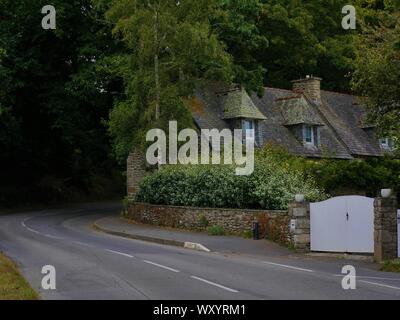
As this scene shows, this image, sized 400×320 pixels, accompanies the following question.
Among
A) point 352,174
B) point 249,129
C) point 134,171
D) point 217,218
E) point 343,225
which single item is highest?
point 249,129

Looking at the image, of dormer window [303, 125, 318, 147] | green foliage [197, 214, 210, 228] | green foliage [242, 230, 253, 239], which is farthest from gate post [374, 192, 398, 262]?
dormer window [303, 125, 318, 147]

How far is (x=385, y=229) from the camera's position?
66.0 feet

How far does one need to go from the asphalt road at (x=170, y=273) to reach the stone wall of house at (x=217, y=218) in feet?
10.5

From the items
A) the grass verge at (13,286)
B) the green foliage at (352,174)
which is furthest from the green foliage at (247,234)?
the grass verge at (13,286)

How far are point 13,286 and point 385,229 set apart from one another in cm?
1175

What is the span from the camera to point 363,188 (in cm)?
3322

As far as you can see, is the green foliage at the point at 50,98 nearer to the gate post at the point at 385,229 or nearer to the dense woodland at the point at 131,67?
the dense woodland at the point at 131,67

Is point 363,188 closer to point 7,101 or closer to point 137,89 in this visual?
point 137,89

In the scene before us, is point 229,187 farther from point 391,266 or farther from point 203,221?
point 391,266

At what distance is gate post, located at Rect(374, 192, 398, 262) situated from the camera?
65.6 ft

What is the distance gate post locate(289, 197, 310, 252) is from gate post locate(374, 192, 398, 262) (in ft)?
9.58

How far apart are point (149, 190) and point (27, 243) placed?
1067 cm

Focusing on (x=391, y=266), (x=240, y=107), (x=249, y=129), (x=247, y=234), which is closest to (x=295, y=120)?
(x=249, y=129)

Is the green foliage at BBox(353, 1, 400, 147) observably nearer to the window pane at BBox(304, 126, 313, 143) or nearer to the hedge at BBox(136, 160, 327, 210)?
the hedge at BBox(136, 160, 327, 210)
